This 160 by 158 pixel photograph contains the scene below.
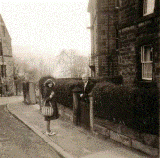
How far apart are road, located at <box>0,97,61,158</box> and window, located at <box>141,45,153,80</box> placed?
592 centimetres

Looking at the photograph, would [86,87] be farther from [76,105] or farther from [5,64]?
[5,64]

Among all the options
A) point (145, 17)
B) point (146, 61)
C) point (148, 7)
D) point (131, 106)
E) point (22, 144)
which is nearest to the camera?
point (131, 106)

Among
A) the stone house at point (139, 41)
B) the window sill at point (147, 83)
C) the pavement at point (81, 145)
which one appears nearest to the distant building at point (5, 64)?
the stone house at point (139, 41)

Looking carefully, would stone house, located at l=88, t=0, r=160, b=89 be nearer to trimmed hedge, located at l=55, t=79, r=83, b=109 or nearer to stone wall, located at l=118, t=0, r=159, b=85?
stone wall, located at l=118, t=0, r=159, b=85

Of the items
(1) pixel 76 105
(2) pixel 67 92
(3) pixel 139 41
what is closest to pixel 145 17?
(3) pixel 139 41

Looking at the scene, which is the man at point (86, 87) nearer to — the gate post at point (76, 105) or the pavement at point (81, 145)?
the gate post at point (76, 105)

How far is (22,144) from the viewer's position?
5.56 meters

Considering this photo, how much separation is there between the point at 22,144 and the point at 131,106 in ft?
12.3

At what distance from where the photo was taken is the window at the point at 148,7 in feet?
26.5

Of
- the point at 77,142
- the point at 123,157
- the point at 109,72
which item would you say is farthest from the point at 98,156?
the point at 109,72

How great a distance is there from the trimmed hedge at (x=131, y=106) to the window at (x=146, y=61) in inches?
154

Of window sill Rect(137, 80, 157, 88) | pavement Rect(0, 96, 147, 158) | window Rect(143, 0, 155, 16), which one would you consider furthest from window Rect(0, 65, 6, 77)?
window Rect(143, 0, 155, 16)

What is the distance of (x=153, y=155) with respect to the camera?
4082 millimetres

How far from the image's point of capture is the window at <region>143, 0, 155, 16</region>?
26.5 ft
